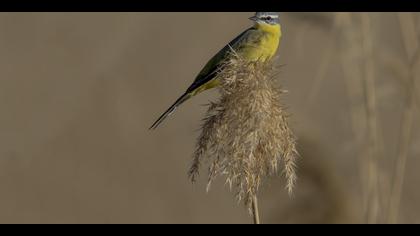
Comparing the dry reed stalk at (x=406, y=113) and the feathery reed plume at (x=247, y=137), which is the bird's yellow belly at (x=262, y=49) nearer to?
the dry reed stalk at (x=406, y=113)

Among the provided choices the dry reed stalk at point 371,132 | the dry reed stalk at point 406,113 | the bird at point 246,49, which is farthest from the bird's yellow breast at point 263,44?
the dry reed stalk at point 406,113

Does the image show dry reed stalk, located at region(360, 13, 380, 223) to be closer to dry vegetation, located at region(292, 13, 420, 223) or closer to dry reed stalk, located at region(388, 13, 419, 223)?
dry vegetation, located at region(292, 13, 420, 223)

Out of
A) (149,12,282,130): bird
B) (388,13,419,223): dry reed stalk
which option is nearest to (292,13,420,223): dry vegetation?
(388,13,419,223): dry reed stalk

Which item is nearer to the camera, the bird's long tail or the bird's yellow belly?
the bird's long tail

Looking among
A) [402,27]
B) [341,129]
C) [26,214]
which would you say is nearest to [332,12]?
[402,27]

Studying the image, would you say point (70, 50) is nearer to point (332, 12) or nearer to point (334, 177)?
point (334, 177)
